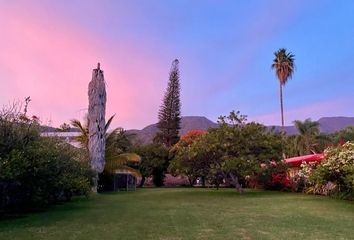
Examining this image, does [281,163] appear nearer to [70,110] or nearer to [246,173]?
[246,173]

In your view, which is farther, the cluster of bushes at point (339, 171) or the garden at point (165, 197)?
the cluster of bushes at point (339, 171)

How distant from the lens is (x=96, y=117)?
80.1 ft

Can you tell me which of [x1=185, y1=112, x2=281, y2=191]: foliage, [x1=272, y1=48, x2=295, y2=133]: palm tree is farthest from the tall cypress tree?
[x1=185, y1=112, x2=281, y2=191]: foliage

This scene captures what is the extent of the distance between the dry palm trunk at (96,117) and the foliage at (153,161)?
1194 cm

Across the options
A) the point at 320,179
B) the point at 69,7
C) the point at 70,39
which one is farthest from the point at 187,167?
the point at 69,7

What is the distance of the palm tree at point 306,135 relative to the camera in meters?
45.9

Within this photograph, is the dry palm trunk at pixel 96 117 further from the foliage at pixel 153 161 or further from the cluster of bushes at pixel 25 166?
the foliage at pixel 153 161

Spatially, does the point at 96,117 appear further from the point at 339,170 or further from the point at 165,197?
the point at 339,170

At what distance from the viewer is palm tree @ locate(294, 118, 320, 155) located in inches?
1809

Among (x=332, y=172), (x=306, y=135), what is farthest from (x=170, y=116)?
(x=332, y=172)

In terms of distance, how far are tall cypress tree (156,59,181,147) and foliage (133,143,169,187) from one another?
→ 43.2 feet

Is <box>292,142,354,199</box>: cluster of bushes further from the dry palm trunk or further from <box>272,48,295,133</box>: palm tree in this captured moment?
<box>272,48,295,133</box>: palm tree

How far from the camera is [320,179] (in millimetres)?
17734

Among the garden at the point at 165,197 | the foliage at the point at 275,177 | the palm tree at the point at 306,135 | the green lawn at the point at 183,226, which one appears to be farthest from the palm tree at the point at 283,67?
the green lawn at the point at 183,226
